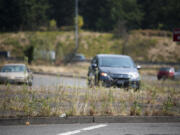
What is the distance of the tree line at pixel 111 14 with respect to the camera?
7394cm

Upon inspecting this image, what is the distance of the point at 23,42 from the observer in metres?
66.8

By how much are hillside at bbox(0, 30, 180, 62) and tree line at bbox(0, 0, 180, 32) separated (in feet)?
19.5

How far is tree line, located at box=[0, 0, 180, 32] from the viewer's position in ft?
243

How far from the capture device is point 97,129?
8.03 metres

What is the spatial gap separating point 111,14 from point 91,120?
6872 cm

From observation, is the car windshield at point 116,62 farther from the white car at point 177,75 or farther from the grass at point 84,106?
the white car at point 177,75

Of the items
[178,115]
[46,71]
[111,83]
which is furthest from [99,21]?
[178,115]

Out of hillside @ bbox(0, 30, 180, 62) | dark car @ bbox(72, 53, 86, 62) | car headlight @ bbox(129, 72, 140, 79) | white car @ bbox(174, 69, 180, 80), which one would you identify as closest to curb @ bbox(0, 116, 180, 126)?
car headlight @ bbox(129, 72, 140, 79)

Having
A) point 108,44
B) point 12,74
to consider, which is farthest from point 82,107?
point 108,44

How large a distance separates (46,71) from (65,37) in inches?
1371

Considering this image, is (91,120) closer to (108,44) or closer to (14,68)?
(14,68)

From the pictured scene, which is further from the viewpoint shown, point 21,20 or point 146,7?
point 146,7

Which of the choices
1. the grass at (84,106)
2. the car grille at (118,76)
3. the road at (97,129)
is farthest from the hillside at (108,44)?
the road at (97,129)

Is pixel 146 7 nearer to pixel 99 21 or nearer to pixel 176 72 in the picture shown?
pixel 99 21
